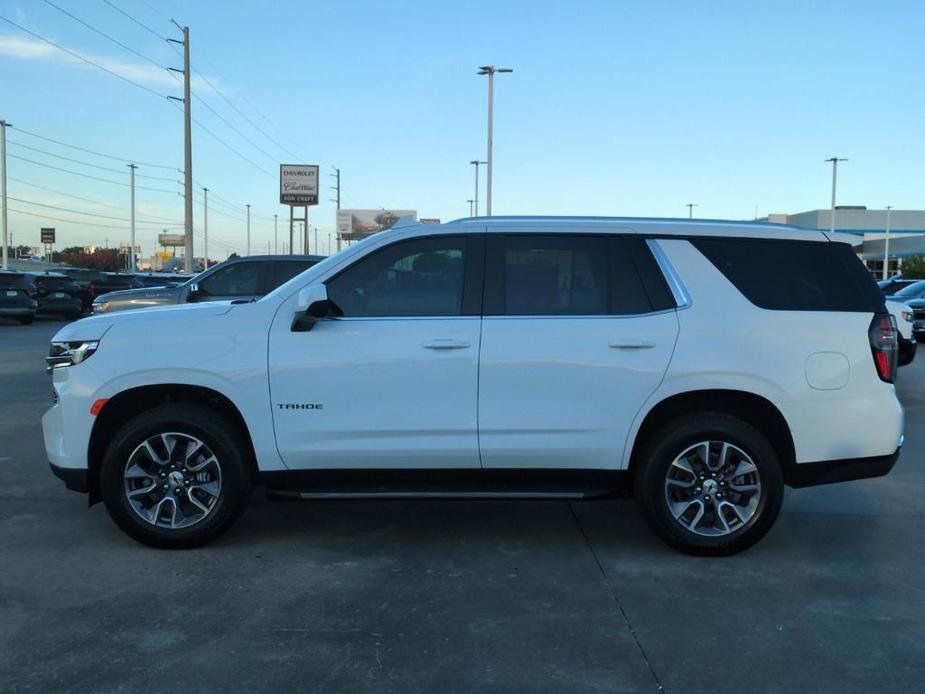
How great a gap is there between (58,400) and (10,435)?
4.06 meters

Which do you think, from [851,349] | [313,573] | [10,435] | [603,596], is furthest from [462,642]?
[10,435]

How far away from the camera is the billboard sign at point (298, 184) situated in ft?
226

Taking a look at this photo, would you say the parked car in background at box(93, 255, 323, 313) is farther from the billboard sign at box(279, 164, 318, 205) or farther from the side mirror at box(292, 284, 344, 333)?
the billboard sign at box(279, 164, 318, 205)

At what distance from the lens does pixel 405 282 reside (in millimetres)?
5031

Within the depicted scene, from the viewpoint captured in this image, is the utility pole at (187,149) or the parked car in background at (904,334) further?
the utility pole at (187,149)

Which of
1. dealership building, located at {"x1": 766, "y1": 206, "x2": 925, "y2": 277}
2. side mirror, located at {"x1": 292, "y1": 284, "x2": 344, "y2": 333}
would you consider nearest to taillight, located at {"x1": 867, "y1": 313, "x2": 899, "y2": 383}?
side mirror, located at {"x1": 292, "y1": 284, "x2": 344, "y2": 333}

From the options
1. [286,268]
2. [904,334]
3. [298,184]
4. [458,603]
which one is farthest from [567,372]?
[298,184]

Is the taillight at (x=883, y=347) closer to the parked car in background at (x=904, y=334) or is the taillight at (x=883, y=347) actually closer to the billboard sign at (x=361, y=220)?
the parked car in background at (x=904, y=334)

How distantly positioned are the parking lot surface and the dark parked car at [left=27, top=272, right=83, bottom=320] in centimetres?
2222

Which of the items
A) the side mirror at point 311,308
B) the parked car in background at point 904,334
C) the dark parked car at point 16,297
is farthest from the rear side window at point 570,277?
the dark parked car at point 16,297

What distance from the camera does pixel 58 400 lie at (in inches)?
197

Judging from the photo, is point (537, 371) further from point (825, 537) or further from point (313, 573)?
point (825, 537)

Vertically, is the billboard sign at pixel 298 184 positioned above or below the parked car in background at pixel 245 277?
above

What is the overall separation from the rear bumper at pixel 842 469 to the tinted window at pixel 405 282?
222cm
